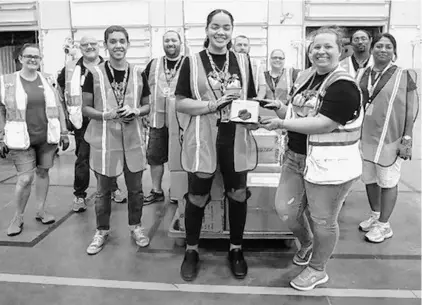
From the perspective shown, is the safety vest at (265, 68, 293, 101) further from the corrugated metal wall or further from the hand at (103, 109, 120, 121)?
the corrugated metal wall

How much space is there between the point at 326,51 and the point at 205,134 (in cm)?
85

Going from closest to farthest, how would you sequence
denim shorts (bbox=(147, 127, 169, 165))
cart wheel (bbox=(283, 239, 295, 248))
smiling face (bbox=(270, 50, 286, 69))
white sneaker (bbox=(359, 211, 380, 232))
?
cart wheel (bbox=(283, 239, 295, 248)) → white sneaker (bbox=(359, 211, 380, 232)) → denim shorts (bbox=(147, 127, 169, 165)) → smiling face (bbox=(270, 50, 286, 69))

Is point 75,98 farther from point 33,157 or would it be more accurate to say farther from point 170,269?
point 170,269

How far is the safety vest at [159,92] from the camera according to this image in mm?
4141

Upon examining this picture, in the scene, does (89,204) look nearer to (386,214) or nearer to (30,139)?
(30,139)

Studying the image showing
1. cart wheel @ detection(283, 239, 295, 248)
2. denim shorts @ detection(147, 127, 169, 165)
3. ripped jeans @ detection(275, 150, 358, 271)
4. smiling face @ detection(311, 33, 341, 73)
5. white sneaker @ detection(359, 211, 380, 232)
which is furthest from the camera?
denim shorts @ detection(147, 127, 169, 165)

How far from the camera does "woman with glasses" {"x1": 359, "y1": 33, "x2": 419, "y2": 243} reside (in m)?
3.16

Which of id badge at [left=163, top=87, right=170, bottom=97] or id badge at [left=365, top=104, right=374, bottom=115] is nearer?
id badge at [left=365, top=104, right=374, bottom=115]

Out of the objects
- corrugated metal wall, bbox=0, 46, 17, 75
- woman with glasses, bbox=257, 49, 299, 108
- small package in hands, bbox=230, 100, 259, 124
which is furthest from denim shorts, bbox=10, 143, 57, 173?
corrugated metal wall, bbox=0, 46, 17, 75

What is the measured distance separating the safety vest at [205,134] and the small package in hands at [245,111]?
0.71 feet

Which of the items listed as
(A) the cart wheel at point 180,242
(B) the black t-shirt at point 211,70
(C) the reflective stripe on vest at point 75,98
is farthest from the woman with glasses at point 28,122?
(B) the black t-shirt at point 211,70

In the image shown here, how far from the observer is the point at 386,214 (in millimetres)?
3367

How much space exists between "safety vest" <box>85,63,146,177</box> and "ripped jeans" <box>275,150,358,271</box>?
43.6 inches

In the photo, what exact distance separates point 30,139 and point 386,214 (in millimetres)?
2904
